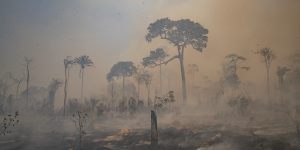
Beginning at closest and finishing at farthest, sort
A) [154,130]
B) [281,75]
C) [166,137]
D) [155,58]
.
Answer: [166,137], [154,130], [281,75], [155,58]

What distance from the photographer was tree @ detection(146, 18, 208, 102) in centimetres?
746

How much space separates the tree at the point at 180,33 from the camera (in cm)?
746

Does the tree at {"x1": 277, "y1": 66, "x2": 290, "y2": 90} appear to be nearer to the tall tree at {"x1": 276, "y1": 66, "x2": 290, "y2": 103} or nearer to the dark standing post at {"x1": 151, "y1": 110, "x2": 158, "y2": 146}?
the tall tree at {"x1": 276, "y1": 66, "x2": 290, "y2": 103}

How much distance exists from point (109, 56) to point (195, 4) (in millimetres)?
1976

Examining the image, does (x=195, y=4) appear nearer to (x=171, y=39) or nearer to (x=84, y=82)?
(x=171, y=39)

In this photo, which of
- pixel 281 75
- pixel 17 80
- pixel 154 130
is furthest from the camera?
pixel 281 75

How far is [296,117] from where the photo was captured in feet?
22.7

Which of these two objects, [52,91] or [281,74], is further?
[281,74]

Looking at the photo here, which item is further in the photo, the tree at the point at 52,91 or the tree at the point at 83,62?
the tree at the point at 83,62

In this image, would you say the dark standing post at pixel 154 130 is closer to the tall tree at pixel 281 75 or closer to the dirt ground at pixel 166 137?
the dirt ground at pixel 166 137

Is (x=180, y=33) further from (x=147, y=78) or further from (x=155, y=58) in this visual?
(x=147, y=78)

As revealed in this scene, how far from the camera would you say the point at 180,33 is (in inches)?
296

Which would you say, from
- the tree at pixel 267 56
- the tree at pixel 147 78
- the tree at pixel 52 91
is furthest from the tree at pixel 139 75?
the tree at pixel 267 56

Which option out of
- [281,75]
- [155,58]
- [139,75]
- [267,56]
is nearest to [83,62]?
[139,75]
